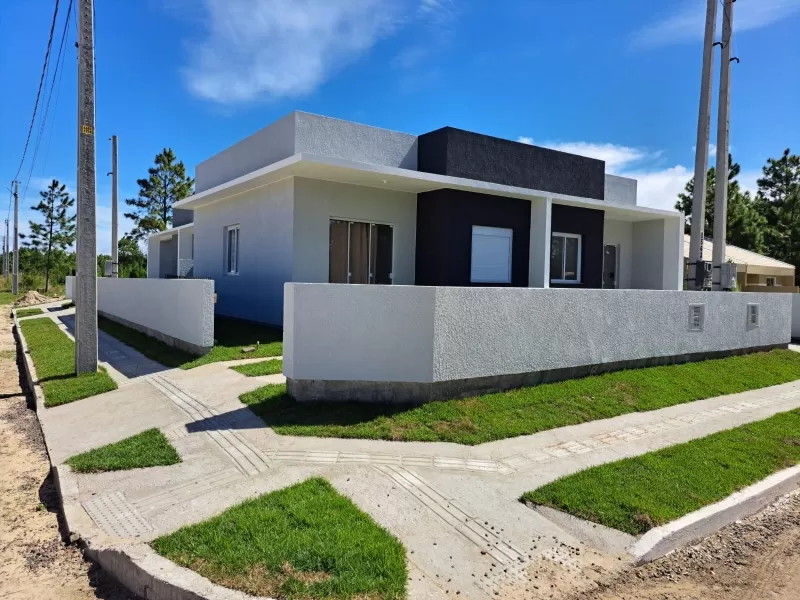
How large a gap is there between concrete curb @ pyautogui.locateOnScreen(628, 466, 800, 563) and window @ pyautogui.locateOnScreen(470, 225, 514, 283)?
30.3 feet

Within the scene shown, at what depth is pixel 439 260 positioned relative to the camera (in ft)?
45.1

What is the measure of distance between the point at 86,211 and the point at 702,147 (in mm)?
14063

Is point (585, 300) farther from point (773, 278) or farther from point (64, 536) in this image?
point (773, 278)

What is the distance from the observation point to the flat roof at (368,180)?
1132 centimetres

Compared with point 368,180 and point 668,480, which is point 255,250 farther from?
point 668,480

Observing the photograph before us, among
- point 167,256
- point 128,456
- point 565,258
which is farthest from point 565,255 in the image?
point 167,256

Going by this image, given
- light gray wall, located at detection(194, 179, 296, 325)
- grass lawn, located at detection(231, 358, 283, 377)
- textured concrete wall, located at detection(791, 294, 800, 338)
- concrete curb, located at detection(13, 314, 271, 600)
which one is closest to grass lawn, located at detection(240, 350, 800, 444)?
grass lawn, located at detection(231, 358, 283, 377)

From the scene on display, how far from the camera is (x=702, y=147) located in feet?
46.1

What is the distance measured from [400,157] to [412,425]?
29.7ft

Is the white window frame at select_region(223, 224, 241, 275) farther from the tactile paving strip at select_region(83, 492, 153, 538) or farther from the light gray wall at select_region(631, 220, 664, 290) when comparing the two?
the light gray wall at select_region(631, 220, 664, 290)

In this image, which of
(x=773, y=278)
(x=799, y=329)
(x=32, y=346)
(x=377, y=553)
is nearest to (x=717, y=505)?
(x=377, y=553)

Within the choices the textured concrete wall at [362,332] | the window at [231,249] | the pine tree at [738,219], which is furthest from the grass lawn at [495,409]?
the pine tree at [738,219]

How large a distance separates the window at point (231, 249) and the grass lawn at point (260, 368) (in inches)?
266

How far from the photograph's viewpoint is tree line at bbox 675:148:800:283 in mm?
33156
